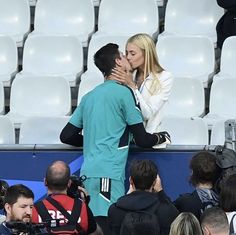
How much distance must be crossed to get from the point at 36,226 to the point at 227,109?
11.3 ft

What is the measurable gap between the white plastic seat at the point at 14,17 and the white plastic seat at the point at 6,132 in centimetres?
211

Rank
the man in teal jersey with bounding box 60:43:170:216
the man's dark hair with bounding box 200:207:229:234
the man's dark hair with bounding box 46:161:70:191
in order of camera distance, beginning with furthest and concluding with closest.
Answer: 1. the man in teal jersey with bounding box 60:43:170:216
2. the man's dark hair with bounding box 46:161:70:191
3. the man's dark hair with bounding box 200:207:229:234

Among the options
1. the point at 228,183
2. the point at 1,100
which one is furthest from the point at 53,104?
the point at 228,183

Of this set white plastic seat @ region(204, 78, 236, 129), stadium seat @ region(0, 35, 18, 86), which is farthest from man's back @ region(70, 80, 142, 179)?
stadium seat @ region(0, 35, 18, 86)

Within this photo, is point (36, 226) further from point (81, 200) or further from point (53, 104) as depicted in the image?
point (53, 104)

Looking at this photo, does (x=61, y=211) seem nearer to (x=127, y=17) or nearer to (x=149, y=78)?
(x=149, y=78)

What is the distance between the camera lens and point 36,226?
6547 mm

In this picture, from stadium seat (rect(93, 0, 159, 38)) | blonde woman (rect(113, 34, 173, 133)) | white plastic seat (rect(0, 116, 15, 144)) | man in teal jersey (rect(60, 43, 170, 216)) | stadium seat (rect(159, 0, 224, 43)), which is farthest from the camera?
stadium seat (rect(93, 0, 159, 38))

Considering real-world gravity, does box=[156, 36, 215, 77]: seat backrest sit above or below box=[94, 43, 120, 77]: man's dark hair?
below

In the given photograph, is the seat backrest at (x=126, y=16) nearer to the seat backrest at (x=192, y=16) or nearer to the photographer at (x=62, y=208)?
the seat backrest at (x=192, y=16)

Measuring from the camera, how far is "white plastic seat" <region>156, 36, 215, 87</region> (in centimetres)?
1016

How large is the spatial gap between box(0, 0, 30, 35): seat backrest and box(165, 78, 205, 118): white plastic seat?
1.99 m

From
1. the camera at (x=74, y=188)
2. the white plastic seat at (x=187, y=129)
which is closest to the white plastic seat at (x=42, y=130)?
the white plastic seat at (x=187, y=129)

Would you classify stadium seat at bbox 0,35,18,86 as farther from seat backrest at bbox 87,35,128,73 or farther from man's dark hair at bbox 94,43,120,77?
man's dark hair at bbox 94,43,120,77
